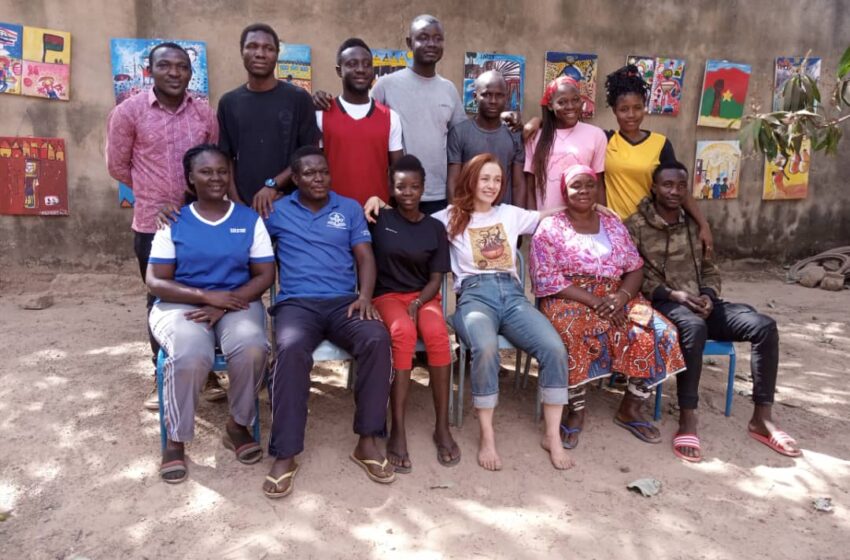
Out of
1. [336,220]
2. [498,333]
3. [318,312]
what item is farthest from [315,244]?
[498,333]

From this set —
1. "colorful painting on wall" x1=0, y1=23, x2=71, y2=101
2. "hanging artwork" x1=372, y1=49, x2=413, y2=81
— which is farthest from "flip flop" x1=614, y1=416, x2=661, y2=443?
"colorful painting on wall" x1=0, y1=23, x2=71, y2=101

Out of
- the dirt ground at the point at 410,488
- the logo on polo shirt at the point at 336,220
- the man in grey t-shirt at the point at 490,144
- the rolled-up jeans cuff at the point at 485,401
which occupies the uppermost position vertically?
the man in grey t-shirt at the point at 490,144

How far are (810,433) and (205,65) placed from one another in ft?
16.3

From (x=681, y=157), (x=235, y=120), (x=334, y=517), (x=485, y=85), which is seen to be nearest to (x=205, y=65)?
(x=235, y=120)

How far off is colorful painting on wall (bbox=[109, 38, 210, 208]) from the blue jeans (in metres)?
3.24

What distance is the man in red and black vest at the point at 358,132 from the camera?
11.5ft

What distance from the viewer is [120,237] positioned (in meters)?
5.61

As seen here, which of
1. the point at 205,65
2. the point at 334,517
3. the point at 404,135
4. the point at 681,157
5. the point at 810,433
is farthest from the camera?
the point at 681,157

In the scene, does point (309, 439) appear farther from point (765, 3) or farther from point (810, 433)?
point (765, 3)

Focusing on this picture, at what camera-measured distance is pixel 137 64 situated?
5.27 metres

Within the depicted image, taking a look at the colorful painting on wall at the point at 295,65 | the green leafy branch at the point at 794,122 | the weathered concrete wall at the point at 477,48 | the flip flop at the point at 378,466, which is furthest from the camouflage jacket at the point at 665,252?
the colorful painting on wall at the point at 295,65

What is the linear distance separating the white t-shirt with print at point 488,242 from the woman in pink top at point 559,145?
0.92 feet

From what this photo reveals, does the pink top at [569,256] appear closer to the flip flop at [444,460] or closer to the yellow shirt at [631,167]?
the yellow shirt at [631,167]

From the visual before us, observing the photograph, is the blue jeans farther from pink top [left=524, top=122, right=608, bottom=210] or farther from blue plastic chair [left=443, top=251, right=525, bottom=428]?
pink top [left=524, top=122, right=608, bottom=210]
